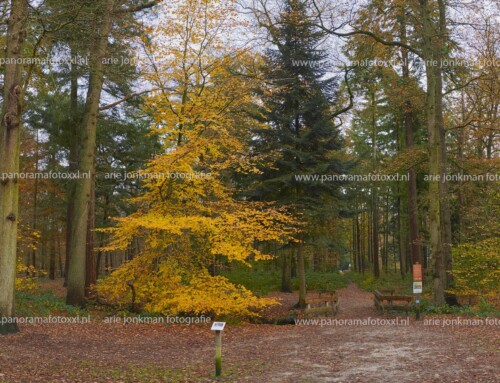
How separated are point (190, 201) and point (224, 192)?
1809mm

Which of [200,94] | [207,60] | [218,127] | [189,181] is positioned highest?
[207,60]

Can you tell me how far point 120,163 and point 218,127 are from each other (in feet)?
41.6

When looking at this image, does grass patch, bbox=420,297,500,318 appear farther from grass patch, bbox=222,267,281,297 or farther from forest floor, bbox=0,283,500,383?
grass patch, bbox=222,267,281,297

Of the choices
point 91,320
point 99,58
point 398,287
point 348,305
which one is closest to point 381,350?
point 91,320

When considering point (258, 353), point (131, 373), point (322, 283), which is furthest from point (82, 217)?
point (322, 283)

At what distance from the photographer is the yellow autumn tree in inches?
464

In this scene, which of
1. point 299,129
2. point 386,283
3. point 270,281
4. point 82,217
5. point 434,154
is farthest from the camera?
point 386,283

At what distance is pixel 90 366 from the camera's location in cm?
702

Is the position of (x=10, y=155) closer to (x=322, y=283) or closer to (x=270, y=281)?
(x=270, y=281)

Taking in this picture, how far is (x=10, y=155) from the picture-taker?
9289 millimetres

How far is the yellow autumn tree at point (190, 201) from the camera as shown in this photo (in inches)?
464

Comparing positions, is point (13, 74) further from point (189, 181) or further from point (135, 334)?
point (135, 334)

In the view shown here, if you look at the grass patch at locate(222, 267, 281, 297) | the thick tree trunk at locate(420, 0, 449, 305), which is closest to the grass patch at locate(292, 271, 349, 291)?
the grass patch at locate(222, 267, 281, 297)

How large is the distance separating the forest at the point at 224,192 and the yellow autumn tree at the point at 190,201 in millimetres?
67
